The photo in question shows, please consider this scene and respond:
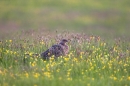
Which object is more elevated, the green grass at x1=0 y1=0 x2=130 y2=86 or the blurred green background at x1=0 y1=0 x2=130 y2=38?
the blurred green background at x1=0 y1=0 x2=130 y2=38

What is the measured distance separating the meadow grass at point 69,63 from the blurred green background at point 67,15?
19.7m

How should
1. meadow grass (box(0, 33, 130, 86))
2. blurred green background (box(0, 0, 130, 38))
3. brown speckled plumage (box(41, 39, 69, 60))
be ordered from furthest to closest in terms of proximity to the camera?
1. blurred green background (box(0, 0, 130, 38))
2. brown speckled plumage (box(41, 39, 69, 60))
3. meadow grass (box(0, 33, 130, 86))

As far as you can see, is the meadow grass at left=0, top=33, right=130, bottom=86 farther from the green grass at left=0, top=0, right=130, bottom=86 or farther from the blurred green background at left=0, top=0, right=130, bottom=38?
the blurred green background at left=0, top=0, right=130, bottom=38

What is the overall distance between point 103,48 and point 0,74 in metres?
4.22

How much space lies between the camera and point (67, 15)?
40062 mm

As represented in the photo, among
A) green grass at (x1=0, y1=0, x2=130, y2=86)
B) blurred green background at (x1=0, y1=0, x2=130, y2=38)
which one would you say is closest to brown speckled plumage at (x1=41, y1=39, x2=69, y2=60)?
green grass at (x1=0, y1=0, x2=130, y2=86)

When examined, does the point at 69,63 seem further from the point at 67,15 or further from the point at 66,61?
the point at 67,15

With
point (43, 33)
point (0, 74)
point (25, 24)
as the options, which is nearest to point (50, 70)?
point (0, 74)

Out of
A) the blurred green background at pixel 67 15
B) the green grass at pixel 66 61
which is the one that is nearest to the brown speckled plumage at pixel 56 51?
the green grass at pixel 66 61

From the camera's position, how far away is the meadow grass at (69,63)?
13508 millimetres

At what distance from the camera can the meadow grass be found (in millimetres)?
13508

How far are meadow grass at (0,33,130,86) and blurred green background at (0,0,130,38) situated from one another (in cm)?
1966

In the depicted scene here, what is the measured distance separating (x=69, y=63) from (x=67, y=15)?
25.3 meters

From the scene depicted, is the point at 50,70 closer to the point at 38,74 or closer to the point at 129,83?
the point at 38,74
